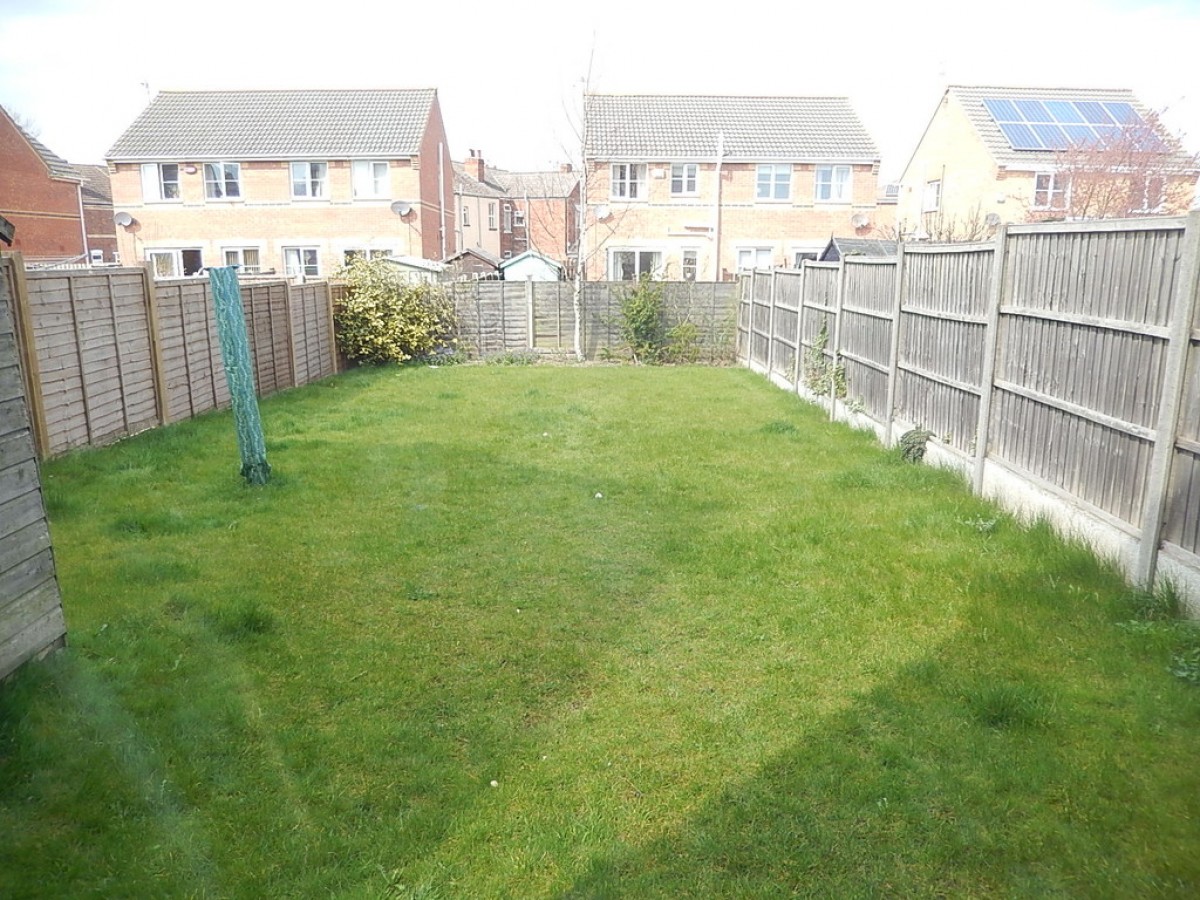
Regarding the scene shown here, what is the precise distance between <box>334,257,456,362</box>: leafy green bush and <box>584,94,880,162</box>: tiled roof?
14046 mm

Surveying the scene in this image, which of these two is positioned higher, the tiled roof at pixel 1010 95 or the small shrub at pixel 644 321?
the tiled roof at pixel 1010 95

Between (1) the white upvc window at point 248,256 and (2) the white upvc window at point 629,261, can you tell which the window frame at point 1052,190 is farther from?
(1) the white upvc window at point 248,256

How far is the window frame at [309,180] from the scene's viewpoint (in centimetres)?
3259

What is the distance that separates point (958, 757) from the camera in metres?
3.63

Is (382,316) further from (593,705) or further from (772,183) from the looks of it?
(772,183)

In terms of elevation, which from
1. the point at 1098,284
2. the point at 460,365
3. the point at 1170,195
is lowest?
the point at 460,365

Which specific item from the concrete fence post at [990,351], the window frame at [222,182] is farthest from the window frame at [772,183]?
the concrete fence post at [990,351]

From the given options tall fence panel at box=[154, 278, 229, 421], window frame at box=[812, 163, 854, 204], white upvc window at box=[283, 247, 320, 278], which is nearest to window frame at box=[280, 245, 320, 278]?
white upvc window at box=[283, 247, 320, 278]

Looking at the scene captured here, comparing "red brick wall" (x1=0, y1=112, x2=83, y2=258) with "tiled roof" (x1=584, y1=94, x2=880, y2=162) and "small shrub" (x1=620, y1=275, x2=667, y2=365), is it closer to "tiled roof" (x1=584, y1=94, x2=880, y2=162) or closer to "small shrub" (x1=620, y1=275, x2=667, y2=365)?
"tiled roof" (x1=584, y1=94, x2=880, y2=162)

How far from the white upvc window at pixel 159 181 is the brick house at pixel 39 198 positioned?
2704 mm

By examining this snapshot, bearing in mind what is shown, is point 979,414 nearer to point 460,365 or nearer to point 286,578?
point 286,578

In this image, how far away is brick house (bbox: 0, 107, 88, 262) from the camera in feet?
92.9

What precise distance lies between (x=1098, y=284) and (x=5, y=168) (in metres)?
32.2

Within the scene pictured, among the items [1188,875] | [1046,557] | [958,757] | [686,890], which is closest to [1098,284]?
[1046,557]
